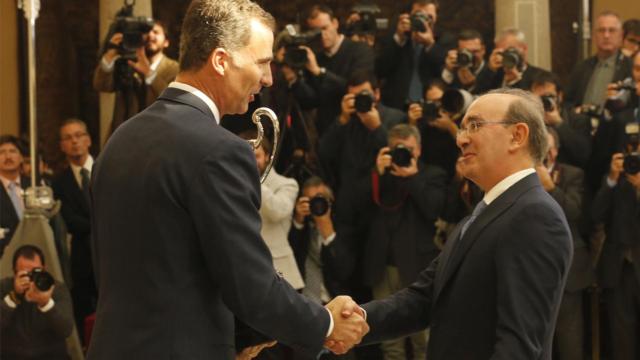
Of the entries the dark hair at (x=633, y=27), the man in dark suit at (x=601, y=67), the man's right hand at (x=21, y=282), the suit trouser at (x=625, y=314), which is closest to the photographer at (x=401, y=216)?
the suit trouser at (x=625, y=314)

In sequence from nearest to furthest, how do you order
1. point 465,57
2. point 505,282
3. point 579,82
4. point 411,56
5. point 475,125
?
point 505,282 → point 475,125 → point 465,57 → point 411,56 → point 579,82

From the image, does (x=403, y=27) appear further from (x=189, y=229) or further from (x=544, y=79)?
(x=189, y=229)

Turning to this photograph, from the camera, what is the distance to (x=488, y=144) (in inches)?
121

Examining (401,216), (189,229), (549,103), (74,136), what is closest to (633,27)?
(549,103)

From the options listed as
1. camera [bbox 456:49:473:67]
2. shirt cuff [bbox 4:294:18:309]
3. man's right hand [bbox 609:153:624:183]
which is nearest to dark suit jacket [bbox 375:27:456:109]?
camera [bbox 456:49:473:67]

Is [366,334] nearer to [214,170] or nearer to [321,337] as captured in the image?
[321,337]

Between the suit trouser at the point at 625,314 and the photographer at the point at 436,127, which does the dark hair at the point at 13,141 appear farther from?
the suit trouser at the point at 625,314

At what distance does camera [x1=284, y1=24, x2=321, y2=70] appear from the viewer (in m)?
6.24

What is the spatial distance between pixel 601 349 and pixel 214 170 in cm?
436

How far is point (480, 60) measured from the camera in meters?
6.56

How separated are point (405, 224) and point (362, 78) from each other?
0.83 metres

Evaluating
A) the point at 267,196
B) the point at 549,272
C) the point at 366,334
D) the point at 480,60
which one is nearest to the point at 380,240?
the point at 267,196

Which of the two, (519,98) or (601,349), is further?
(601,349)

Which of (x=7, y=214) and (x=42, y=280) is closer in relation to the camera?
(x=42, y=280)
